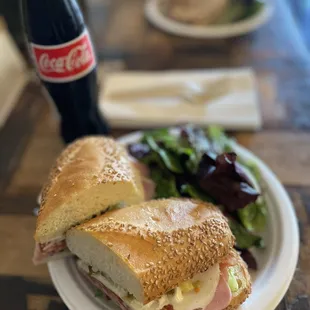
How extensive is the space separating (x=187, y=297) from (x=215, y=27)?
141 cm

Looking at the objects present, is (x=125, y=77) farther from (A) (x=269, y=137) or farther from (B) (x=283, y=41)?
(B) (x=283, y=41)

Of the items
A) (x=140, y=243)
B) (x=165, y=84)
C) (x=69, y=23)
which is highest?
(x=69, y=23)

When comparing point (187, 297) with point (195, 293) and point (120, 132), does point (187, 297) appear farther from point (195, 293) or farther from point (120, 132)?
point (120, 132)

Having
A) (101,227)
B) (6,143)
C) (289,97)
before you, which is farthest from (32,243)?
(289,97)

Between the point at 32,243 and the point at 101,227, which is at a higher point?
the point at 101,227

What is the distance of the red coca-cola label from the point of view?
1.22m

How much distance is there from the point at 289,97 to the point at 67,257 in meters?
0.99

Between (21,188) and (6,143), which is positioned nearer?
(21,188)

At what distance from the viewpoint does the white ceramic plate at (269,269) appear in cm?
97

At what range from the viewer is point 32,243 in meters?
1.20

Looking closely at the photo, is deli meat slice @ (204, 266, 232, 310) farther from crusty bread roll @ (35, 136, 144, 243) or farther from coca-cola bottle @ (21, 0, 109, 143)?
coca-cola bottle @ (21, 0, 109, 143)

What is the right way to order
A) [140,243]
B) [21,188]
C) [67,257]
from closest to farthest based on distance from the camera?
[140,243]
[67,257]
[21,188]

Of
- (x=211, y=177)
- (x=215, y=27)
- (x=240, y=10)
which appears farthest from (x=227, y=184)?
(x=240, y=10)

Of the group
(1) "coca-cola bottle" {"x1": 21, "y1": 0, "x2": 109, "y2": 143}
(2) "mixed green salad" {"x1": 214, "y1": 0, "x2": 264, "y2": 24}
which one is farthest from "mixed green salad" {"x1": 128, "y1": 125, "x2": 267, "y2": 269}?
(2) "mixed green salad" {"x1": 214, "y1": 0, "x2": 264, "y2": 24}
